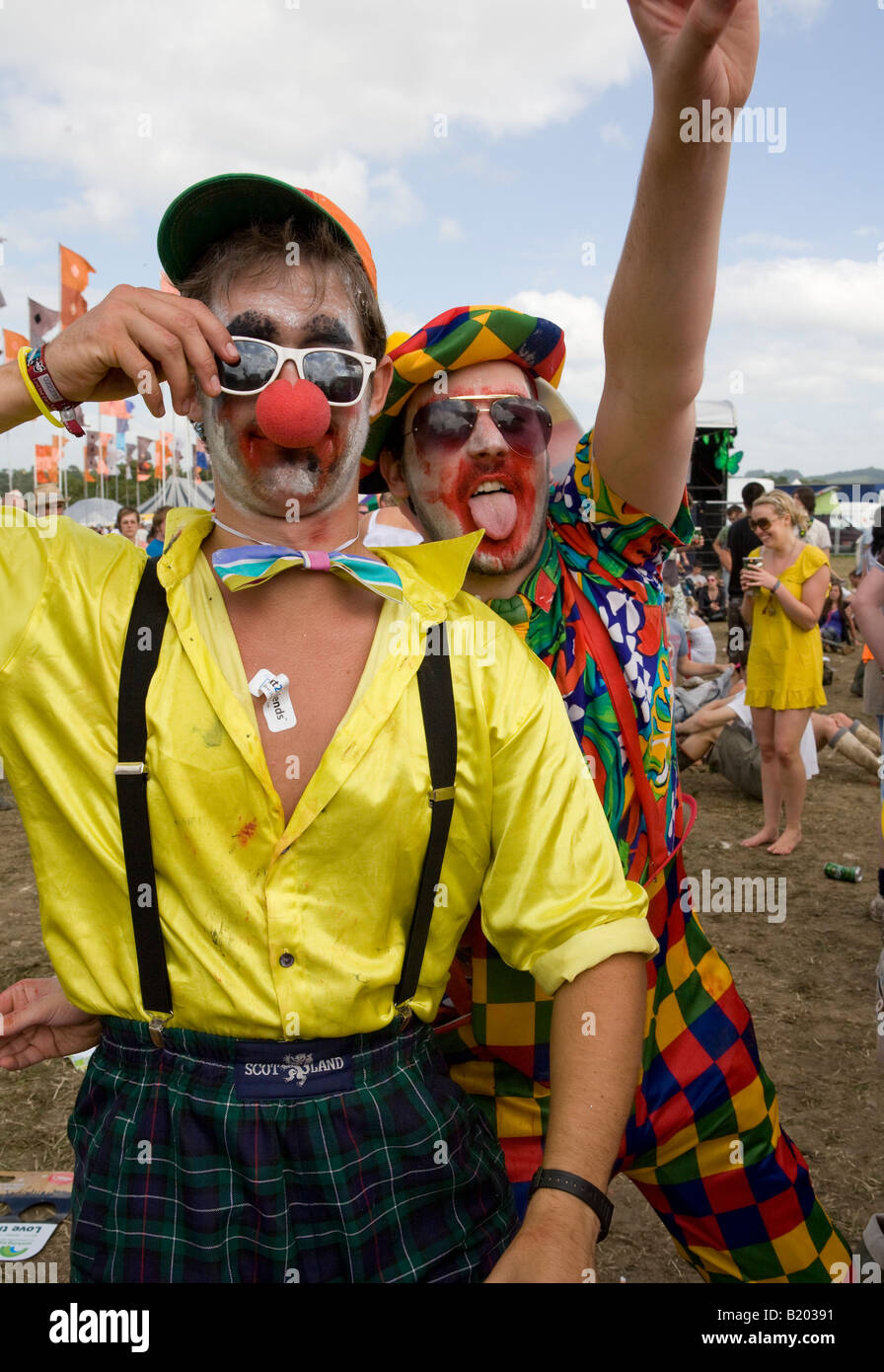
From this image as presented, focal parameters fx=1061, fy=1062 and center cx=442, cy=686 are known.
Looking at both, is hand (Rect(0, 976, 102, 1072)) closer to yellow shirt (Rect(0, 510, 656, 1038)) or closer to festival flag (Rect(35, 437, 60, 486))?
yellow shirt (Rect(0, 510, 656, 1038))

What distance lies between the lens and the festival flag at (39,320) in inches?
528

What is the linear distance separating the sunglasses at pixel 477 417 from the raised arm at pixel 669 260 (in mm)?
204

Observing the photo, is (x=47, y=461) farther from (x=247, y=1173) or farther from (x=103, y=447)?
(x=247, y=1173)

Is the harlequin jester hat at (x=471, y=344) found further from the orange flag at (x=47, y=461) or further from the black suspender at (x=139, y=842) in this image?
the orange flag at (x=47, y=461)

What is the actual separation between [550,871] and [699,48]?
1070 mm

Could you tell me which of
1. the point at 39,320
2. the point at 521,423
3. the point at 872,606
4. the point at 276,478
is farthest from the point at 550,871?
the point at 39,320

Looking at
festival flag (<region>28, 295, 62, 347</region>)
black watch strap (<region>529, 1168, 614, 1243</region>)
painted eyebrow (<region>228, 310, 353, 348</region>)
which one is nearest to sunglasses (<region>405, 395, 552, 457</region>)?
painted eyebrow (<region>228, 310, 353, 348</region>)

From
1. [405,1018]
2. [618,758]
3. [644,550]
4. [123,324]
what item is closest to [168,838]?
[405,1018]

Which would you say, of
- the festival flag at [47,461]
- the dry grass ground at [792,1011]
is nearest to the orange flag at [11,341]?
the festival flag at [47,461]

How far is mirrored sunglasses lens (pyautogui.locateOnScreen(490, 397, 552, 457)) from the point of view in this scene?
2074 mm

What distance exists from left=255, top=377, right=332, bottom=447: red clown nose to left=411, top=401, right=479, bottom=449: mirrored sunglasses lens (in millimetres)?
638

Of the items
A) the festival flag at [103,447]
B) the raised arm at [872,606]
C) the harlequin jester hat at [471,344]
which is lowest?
the raised arm at [872,606]

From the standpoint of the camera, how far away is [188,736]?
1.41 m

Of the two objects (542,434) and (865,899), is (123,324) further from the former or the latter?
(865,899)
